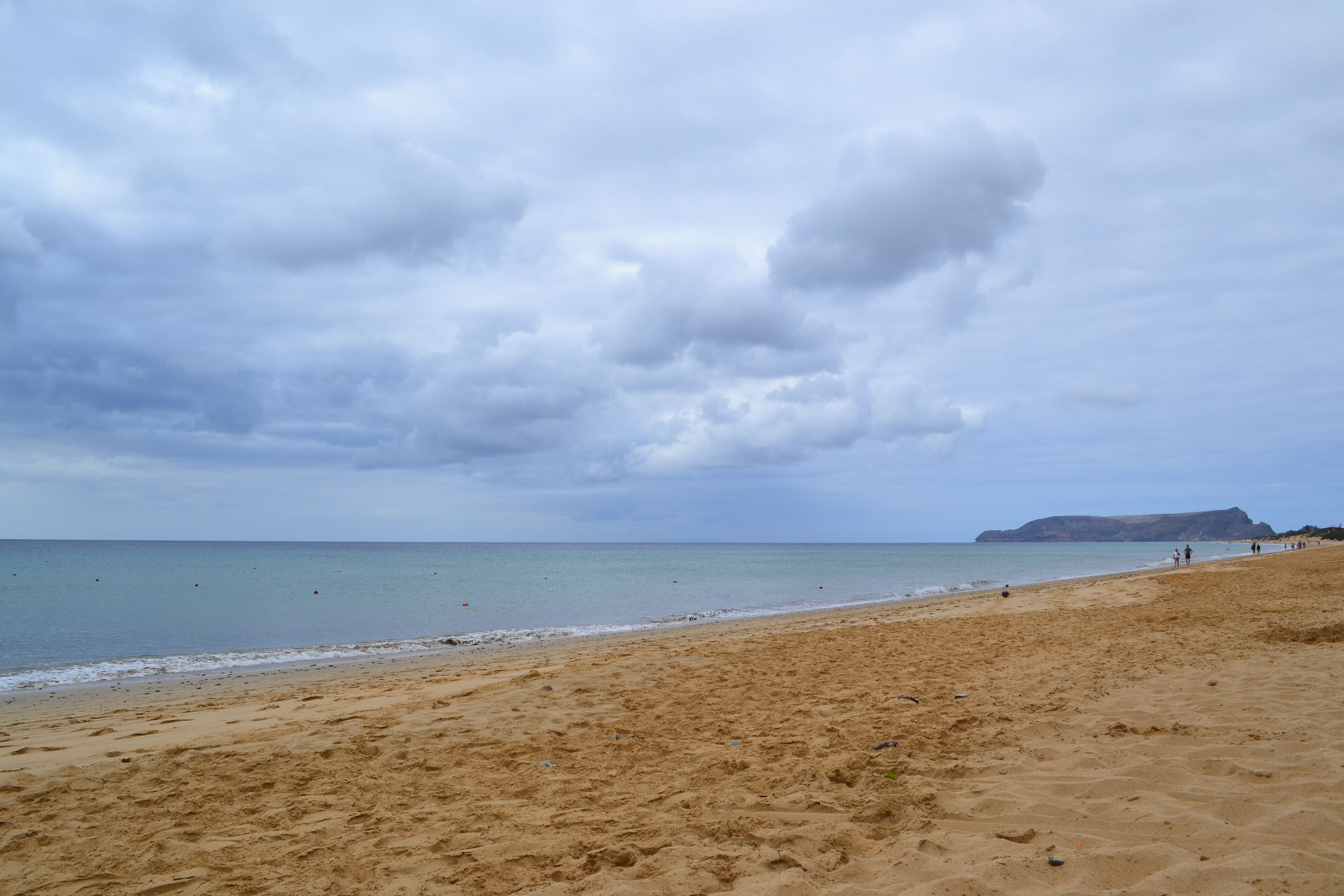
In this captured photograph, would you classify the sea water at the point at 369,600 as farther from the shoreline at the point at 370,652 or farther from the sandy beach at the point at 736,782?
the sandy beach at the point at 736,782

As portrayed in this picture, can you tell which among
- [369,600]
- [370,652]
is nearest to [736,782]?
[370,652]

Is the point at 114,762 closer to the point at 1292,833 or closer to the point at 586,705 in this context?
the point at 586,705

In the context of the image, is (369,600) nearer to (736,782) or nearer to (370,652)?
(370,652)

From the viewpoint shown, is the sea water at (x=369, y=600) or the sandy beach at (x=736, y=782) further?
the sea water at (x=369, y=600)

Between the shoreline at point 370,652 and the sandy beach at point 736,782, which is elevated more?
the sandy beach at point 736,782

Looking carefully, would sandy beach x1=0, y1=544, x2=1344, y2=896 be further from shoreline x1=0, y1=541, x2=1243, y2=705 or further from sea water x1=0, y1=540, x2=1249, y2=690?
sea water x1=0, y1=540, x2=1249, y2=690

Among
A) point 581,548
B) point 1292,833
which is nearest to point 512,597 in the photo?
point 1292,833

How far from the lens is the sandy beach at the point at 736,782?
3984mm

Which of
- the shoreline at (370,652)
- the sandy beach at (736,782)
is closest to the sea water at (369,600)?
the shoreline at (370,652)

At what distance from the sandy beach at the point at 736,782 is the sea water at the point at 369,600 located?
757 centimetres

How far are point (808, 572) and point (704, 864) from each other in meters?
53.3

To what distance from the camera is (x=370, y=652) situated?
17922 millimetres

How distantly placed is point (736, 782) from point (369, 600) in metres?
30.5

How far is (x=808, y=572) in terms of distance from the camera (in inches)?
2194
